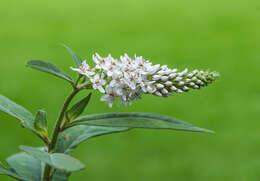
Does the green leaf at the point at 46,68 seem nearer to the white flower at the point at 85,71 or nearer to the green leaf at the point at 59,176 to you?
the white flower at the point at 85,71

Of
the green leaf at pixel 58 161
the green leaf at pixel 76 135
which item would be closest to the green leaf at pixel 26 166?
the green leaf at pixel 76 135

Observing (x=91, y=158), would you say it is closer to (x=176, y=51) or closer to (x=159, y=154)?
(x=159, y=154)

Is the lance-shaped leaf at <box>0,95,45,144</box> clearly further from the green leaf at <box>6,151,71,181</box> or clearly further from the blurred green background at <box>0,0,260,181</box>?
the blurred green background at <box>0,0,260,181</box>

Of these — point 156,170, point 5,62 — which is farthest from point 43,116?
point 5,62

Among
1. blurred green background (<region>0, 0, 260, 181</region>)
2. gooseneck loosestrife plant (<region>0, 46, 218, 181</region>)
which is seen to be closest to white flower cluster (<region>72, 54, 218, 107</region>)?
gooseneck loosestrife plant (<region>0, 46, 218, 181</region>)

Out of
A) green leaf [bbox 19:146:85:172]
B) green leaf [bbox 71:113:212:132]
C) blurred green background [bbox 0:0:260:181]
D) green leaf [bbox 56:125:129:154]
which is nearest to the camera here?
green leaf [bbox 19:146:85:172]

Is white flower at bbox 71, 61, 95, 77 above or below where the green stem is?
above
